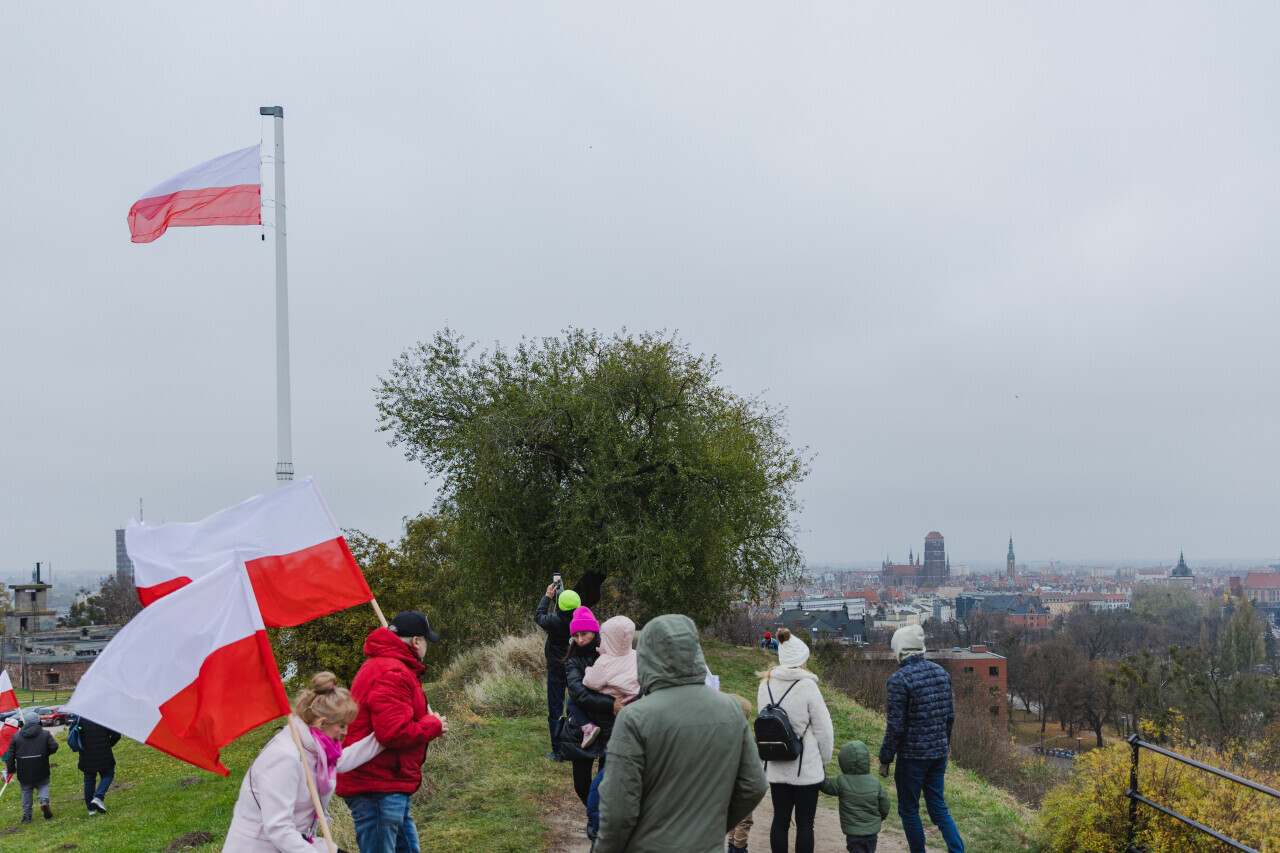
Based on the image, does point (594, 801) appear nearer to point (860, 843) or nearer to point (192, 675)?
point (860, 843)

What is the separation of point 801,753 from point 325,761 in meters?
3.24

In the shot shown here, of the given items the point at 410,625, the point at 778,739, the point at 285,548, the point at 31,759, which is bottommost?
the point at 31,759

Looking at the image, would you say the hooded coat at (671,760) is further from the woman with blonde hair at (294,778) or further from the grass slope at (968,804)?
the grass slope at (968,804)

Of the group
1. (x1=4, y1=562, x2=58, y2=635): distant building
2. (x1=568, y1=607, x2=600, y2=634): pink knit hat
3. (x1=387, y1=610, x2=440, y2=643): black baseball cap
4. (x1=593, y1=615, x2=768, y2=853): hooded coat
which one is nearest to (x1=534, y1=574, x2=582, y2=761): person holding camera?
(x1=568, y1=607, x2=600, y2=634): pink knit hat

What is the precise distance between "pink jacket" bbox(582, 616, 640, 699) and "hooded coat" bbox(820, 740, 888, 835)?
1.69m

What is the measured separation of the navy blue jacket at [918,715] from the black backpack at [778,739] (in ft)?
2.76

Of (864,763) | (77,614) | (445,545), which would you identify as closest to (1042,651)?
(445,545)

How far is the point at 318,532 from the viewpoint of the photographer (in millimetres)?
6129

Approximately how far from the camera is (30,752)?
50.1 feet

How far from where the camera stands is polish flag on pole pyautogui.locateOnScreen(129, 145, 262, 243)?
A: 11930mm

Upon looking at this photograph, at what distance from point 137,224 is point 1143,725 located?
14735mm

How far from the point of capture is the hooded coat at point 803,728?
601 cm

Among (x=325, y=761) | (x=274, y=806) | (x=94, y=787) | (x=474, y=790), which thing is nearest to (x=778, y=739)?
(x=325, y=761)

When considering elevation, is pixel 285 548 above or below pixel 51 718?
above
